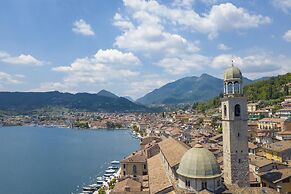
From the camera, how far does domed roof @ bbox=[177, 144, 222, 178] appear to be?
26891mm

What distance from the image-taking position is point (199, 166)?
27.1 metres

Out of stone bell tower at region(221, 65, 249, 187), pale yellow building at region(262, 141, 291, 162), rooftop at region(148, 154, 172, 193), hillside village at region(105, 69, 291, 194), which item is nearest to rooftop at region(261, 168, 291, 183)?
hillside village at region(105, 69, 291, 194)

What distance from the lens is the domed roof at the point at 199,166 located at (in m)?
26.9

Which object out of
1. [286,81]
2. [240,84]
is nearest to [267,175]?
[240,84]

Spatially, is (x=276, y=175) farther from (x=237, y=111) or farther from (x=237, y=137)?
(x=237, y=111)

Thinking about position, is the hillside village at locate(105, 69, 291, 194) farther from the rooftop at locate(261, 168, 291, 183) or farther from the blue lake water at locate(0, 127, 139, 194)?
the blue lake water at locate(0, 127, 139, 194)

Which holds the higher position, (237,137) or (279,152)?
(237,137)

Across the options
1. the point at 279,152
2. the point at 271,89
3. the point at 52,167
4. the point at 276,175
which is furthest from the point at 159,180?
the point at 271,89

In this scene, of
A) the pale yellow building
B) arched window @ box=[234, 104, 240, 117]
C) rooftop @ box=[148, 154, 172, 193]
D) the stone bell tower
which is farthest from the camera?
the pale yellow building

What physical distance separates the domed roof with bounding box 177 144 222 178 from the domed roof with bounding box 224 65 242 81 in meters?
7.09

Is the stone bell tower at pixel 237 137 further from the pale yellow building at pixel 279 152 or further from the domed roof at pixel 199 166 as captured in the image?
the pale yellow building at pixel 279 152

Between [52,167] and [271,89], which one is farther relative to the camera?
[271,89]

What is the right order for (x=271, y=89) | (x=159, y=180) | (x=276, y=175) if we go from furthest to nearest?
(x=271, y=89) → (x=276, y=175) → (x=159, y=180)

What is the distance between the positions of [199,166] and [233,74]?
891cm
